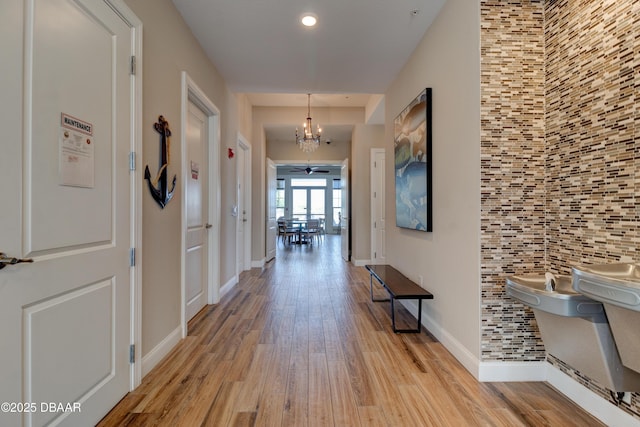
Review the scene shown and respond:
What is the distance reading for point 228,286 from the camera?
4.25 meters

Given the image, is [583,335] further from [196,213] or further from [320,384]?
[196,213]

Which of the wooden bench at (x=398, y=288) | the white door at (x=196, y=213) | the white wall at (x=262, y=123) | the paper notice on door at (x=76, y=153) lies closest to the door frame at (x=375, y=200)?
the white wall at (x=262, y=123)

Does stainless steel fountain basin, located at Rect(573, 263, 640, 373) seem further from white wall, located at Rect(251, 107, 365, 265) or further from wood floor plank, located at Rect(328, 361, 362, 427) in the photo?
white wall, located at Rect(251, 107, 365, 265)

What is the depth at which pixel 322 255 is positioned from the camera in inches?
311

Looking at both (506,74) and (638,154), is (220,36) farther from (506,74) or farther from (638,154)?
(638,154)

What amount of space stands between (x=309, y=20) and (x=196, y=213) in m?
2.11

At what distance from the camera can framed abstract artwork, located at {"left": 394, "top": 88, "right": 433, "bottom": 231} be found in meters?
2.79

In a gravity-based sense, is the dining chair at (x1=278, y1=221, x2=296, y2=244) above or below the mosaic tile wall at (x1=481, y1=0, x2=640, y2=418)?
below

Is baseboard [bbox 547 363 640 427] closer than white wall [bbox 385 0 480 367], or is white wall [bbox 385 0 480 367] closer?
baseboard [bbox 547 363 640 427]

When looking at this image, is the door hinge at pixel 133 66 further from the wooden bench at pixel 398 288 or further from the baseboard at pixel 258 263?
the baseboard at pixel 258 263

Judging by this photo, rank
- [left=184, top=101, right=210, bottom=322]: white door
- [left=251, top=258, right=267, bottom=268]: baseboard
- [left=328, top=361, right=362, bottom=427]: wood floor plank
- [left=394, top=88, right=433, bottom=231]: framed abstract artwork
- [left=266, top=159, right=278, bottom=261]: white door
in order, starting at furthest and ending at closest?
[left=266, top=159, right=278, bottom=261]: white door < [left=251, top=258, right=267, bottom=268]: baseboard < [left=184, top=101, right=210, bottom=322]: white door < [left=394, top=88, right=433, bottom=231]: framed abstract artwork < [left=328, top=361, right=362, bottom=427]: wood floor plank

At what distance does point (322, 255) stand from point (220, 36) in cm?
573

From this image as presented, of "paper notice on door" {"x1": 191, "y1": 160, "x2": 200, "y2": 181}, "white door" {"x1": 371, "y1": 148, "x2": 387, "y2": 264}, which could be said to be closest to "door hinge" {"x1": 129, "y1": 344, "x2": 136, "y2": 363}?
"paper notice on door" {"x1": 191, "y1": 160, "x2": 200, "y2": 181}

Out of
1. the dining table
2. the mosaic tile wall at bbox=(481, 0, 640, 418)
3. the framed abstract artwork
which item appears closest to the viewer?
the mosaic tile wall at bbox=(481, 0, 640, 418)
